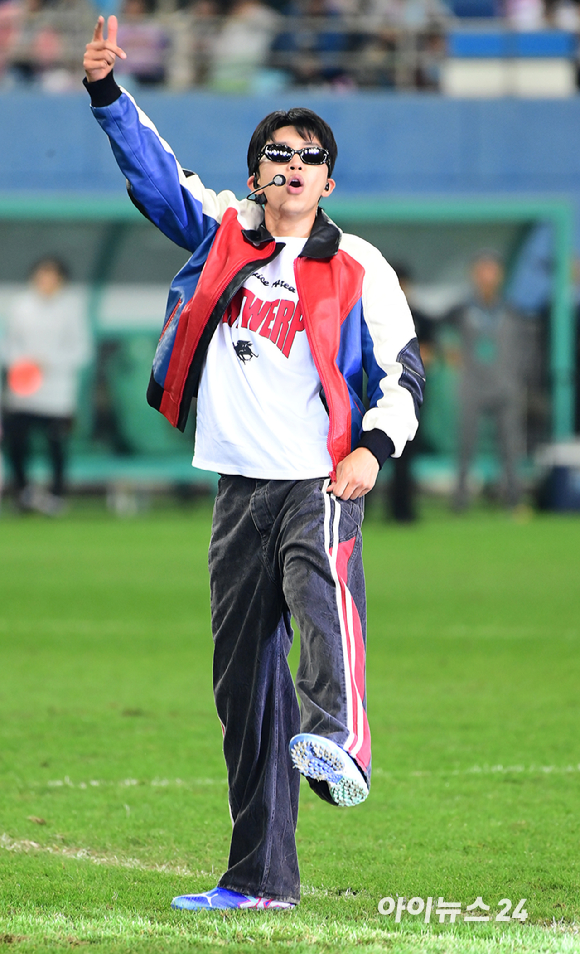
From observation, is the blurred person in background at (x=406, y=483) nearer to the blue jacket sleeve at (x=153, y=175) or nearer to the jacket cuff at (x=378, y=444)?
the blue jacket sleeve at (x=153, y=175)

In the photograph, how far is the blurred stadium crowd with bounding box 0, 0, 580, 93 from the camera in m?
21.0

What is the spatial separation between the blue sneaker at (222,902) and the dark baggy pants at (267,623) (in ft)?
0.06

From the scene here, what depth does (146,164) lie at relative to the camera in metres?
3.82

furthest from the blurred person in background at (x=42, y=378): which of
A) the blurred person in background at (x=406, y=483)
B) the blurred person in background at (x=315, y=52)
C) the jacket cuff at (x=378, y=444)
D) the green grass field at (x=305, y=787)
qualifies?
the jacket cuff at (x=378, y=444)

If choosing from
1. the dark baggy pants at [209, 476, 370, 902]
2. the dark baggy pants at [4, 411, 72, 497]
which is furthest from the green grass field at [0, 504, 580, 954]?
the dark baggy pants at [4, 411, 72, 497]

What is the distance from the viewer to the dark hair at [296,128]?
12.9ft

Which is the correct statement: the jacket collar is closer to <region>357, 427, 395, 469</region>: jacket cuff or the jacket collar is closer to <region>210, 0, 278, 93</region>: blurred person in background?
<region>357, 427, 395, 469</region>: jacket cuff

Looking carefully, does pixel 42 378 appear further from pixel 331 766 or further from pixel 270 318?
pixel 331 766

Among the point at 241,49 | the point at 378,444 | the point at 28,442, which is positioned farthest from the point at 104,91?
the point at 241,49

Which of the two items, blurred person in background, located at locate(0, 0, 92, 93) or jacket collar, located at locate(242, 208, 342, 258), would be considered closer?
jacket collar, located at locate(242, 208, 342, 258)

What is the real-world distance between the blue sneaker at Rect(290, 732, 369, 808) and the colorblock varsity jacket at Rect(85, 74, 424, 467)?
741 millimetres

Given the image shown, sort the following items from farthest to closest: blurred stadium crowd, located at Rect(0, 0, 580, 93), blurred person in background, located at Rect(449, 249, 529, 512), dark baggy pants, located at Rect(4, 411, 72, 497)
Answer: blurred stadium crowd, located at Rect(0, 0, 580, 93) < blurred person in background, located at Rect(449, 249, 529, 512) < dark baggy pants, located at Rect(4, 411, 72, 497)

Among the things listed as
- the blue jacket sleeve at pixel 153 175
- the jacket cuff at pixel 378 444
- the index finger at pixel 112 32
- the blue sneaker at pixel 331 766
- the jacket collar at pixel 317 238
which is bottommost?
the blue sneaker at pixel 331 766

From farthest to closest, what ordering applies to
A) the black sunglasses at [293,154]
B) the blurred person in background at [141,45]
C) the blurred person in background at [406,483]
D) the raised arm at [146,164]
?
the blurred person in background at [141,45] < the blurred person in background at [406,483] < the black sunglasses at [293,154] < the raised arm at [146,164]
